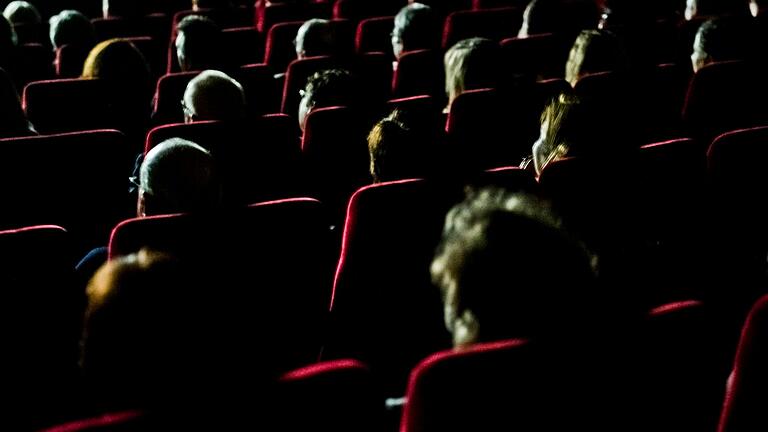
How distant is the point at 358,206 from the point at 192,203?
0.37 meters

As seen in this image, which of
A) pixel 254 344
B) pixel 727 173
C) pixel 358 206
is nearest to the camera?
pixel 254 344

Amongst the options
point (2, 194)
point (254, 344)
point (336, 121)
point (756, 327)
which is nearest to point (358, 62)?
point (336, 121)

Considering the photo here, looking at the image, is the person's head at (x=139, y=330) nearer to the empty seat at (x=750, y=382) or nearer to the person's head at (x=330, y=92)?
the empty seat at (x=750, y=382)

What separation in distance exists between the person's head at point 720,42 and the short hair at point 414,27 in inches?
47.0

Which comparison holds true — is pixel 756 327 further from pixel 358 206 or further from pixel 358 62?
pixel 358 62

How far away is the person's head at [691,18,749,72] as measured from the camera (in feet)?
10.4

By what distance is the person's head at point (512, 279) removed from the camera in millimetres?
1094

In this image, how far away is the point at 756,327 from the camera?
3.89ft

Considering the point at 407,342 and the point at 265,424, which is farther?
the point at 407,342

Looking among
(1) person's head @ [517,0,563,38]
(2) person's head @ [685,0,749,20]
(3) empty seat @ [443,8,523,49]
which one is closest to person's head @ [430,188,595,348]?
(1) person's head @ [517,0,563,38]

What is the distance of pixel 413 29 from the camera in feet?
12.4

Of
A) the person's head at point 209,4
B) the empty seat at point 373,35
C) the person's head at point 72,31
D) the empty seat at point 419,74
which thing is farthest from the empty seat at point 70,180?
the person's head at point 209,4

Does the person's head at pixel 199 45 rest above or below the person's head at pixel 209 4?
below

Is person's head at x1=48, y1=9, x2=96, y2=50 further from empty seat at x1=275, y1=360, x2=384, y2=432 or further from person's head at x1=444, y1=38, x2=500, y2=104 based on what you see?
empty seat at x1=275, y1=360, x2=384, y2=432
